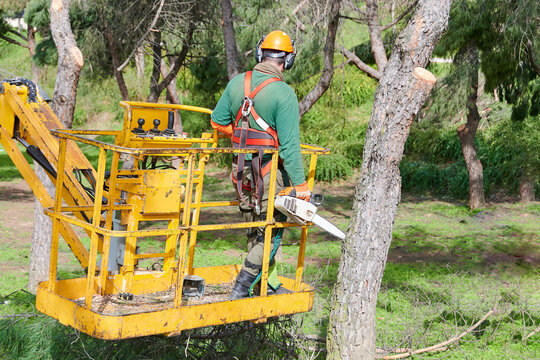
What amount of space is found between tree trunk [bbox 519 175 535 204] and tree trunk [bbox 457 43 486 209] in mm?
1001

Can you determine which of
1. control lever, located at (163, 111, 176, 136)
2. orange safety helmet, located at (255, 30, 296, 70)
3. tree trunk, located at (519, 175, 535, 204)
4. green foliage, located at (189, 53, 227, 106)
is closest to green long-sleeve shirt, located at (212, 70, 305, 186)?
orange safety helmet, located at (255, 30, 296, 70)

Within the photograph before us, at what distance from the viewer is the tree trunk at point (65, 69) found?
301 inches

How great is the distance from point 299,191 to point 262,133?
1.58ft

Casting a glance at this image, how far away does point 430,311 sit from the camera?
279 inches

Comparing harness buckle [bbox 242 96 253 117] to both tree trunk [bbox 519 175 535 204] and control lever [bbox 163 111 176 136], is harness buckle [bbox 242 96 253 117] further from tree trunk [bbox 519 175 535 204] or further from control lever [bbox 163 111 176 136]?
tree trunk [bbox 519 175 535 204]

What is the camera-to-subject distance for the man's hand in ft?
15.4

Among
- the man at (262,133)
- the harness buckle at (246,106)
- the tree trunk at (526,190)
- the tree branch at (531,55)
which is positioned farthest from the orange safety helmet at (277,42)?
the tree trunk at (526,190)

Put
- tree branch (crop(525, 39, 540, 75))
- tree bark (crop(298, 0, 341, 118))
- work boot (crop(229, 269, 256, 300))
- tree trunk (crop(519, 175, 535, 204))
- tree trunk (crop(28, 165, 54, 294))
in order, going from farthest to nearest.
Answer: tree trunk (crop(519, 175, 535, 204)), tree branch (crop(525, 39, 540, 75)), tree bark (crop(298, 0, 341, 118)), tree trunk (crop(28, 165, 54, 294)), work boot (crop(229, 269, 256, 300))

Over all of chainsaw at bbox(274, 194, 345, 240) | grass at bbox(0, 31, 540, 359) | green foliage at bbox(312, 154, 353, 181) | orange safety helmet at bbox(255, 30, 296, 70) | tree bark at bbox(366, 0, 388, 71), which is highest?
tree bark at bbox(366, 0, 388, 71)

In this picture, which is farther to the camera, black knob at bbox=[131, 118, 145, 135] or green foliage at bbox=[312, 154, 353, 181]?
green foliage at bbox=[312, 154, 353, 181]

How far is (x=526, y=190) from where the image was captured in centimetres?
1480

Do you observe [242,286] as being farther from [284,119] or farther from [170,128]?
[170,128]

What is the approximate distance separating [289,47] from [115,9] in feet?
26.6

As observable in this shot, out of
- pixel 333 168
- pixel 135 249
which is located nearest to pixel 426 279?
pixel 135 249
